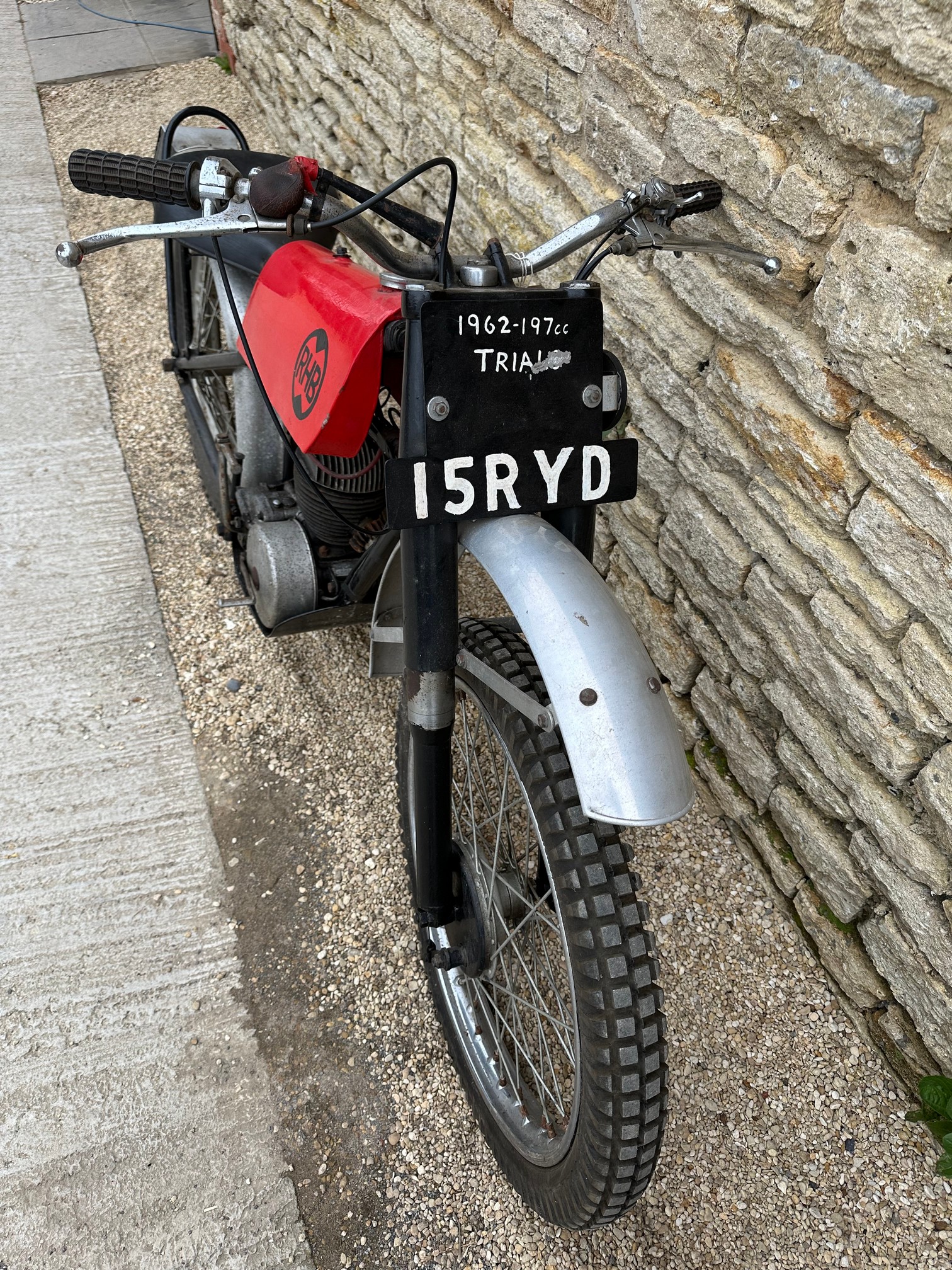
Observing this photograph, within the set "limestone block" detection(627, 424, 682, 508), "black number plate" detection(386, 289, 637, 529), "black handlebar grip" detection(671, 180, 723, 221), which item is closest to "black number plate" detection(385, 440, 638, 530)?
"black number plate" detection(386, 289, 637, 529)

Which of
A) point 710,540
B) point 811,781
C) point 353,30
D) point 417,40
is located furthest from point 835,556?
point 353,30

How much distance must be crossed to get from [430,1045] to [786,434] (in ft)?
4.68

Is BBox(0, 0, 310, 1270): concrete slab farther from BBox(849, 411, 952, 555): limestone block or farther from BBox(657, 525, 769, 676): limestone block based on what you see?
BBox(849, 411, 952, 555): limestone block

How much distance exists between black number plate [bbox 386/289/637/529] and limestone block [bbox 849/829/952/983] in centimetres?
101

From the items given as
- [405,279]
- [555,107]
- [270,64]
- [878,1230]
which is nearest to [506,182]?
[555,107]

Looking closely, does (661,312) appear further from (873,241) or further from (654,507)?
(873,241)

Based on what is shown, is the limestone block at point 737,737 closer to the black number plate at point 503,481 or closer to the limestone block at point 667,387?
the limestone block at point 667,387

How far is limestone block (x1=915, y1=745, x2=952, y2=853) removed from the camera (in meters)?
1.64

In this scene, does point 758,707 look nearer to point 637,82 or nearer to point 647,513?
point 647,513

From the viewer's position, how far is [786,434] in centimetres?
186

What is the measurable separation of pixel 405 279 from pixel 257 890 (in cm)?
148

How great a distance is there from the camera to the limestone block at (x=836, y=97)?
4.83 feet

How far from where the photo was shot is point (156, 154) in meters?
2.61

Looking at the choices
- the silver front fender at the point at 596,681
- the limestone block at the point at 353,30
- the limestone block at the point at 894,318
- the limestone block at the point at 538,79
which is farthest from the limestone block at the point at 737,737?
the limestone block at the point at 353,30
